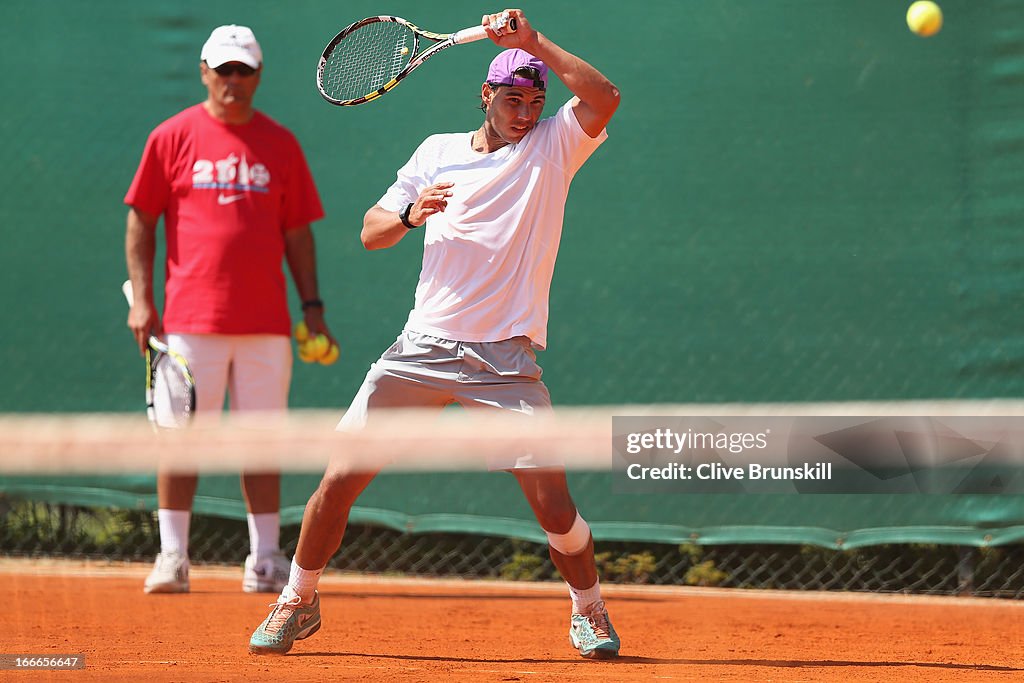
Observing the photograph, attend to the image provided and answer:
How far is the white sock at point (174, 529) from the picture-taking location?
4820 mm

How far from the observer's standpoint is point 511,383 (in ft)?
11.2

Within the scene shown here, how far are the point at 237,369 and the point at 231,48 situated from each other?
3.78ft

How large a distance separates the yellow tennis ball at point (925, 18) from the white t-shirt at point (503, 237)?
7.13 ft

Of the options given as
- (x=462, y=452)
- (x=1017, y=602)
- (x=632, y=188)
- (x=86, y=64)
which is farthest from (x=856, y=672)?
(x=86, y=64)

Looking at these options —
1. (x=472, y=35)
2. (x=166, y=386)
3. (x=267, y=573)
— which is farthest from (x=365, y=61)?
(x=267, y=573)

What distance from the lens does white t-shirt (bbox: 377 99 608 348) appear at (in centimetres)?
343

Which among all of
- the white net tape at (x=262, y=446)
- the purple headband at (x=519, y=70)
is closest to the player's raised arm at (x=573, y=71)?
the purple headband at (x=519, y=70)

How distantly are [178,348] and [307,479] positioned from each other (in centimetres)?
95

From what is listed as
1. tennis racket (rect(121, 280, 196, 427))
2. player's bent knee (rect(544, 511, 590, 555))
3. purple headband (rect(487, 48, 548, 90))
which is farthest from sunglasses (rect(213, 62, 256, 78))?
player's bent knee (rect(544, 511, 590, 555))

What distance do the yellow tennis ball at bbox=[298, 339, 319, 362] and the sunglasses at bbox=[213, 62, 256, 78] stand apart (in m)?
1.01

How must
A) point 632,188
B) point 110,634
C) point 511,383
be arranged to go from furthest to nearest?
point 632,188 → point 110,634 → point 511,383

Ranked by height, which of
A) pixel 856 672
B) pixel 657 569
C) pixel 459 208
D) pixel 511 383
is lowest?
pixel 657 569

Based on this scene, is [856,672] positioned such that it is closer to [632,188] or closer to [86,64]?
[632,188]

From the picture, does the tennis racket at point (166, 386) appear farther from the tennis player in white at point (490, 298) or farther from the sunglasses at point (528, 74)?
the sunglasses at point (528, 74)
